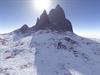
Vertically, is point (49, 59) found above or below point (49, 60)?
above

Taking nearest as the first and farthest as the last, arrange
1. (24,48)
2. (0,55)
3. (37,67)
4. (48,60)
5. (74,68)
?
(37,67)
(74,68)
(48,60)
(0,55)
(24,48)

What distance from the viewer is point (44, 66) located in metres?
135

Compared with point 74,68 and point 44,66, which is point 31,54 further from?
point 74,68

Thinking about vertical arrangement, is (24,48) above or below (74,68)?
above

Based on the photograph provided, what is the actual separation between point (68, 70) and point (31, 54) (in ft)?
141

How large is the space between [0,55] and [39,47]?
42.4m

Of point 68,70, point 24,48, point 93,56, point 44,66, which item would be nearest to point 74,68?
point 68,70

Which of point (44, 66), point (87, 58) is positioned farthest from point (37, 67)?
point (87, 58)

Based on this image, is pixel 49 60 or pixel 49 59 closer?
pixel 49 60

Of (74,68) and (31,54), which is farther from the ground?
(31,54)

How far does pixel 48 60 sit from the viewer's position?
5896 inches

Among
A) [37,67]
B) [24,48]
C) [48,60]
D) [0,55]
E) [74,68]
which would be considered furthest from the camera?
[24,48]

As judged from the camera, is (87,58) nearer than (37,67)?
No

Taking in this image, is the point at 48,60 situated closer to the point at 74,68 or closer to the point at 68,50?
the point at 74,68
